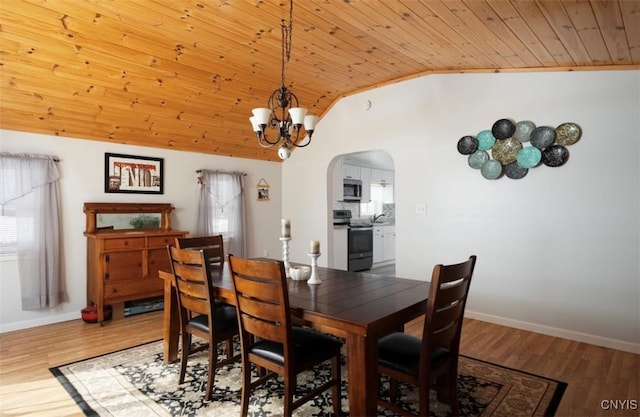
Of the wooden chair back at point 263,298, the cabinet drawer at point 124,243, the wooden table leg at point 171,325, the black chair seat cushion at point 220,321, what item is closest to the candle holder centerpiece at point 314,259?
the wooden chair back at point 263,298

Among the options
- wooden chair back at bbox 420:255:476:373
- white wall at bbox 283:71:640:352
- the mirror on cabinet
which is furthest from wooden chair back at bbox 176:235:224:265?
white wall at bbox 283:71:640:352

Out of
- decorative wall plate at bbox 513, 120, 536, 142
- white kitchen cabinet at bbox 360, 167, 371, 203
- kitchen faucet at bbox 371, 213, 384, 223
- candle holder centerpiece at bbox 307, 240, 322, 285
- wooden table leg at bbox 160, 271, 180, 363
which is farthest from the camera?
kitchen faucet at bbox 371, 213, 384, 223

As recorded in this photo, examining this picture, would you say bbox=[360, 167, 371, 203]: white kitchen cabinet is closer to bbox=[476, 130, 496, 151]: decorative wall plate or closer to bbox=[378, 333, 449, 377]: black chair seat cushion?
bbox=[476, 130, 496, 151]: decorative wall plate

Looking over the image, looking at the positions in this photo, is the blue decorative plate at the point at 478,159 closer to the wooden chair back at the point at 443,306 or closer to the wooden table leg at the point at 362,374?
the wooden chair back at the point at 443,306

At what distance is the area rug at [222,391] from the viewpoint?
2225 mm

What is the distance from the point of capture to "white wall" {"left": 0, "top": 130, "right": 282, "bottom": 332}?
12.1 ft

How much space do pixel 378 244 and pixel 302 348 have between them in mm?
5839

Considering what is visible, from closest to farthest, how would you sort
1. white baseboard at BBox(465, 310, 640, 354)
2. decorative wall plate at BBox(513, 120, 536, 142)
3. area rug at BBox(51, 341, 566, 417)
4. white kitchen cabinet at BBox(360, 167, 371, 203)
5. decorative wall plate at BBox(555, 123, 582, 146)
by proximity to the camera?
area rug at BBox(51, 341, 566, 417) → white baseboard at BBox(465, 310, 640, 354) → decorative wall plate at BBox(555, 123, 582, 146) → decorative wall plate at BBox(513, 120, 536, 142) → white kitchen cabinet at BBox(360, 167, 371, 203)

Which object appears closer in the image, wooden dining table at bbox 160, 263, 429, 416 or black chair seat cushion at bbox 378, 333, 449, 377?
wooden dining table at bbox 160, 263, 429, 416

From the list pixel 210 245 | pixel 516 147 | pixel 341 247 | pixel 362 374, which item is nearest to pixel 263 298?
pixel 362 374

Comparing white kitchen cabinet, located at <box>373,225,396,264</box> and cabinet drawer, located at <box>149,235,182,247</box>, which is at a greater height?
cabinet drawer, located at <box>149,235,182,247</box>

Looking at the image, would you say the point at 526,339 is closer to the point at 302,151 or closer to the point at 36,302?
the point at 302,151

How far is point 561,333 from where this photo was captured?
345 centimetres

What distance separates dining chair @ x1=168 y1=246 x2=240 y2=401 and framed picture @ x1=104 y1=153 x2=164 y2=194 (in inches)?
92.2
